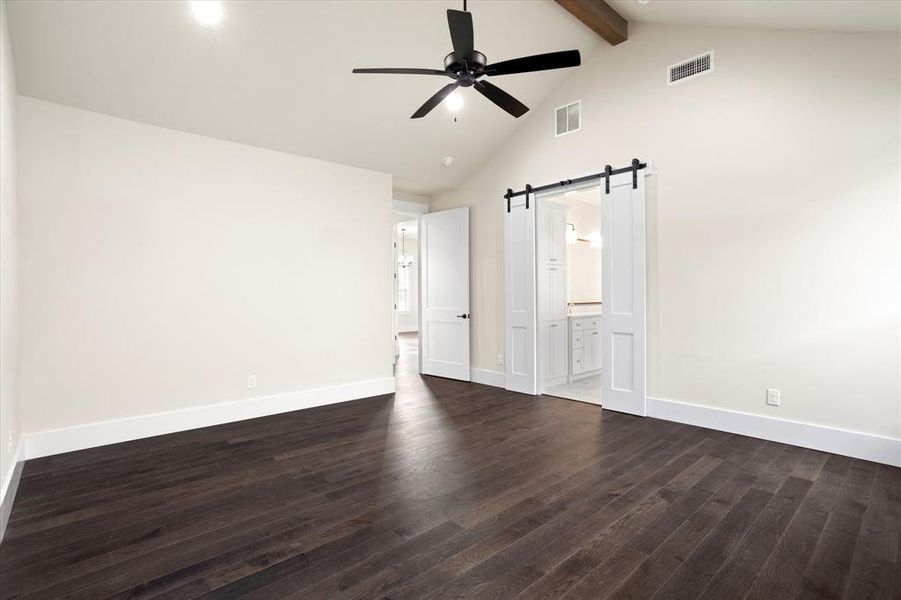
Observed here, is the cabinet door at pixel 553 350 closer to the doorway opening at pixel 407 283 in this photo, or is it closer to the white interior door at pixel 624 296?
the white interior door at pixel 624 296

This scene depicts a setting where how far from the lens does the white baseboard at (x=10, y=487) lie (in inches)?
92.4

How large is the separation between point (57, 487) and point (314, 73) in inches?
145

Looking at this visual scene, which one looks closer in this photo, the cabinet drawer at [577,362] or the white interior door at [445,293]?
the cabinet drawer at [577,362]

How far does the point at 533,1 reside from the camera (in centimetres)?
387

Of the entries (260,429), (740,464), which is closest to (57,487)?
(260,429)

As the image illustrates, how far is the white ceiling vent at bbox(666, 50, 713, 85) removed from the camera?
3889 mm

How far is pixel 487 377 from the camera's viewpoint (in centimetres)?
593

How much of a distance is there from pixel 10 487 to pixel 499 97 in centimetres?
410

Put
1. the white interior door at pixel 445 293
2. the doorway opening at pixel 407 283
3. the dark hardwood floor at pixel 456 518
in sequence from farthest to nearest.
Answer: the doorway opening at pixel 407 283 → the white interior door at pixel 445 293 → the dark hardwood floor at pixel 456 518

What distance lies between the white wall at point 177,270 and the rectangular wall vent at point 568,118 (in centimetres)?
234

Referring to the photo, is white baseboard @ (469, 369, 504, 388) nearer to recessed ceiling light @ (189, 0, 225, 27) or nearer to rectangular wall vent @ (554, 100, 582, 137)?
rectangular wall vent @ (554, 100, 582, 137)

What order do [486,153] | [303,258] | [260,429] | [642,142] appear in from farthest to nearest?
[486,153] < [303,258] < [642,142] < [260,429]

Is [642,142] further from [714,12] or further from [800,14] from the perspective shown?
[800,14]

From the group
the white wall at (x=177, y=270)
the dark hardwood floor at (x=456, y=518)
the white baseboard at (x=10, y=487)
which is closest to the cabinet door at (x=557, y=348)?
the dark hardwood floor at (x=456, y=518)
